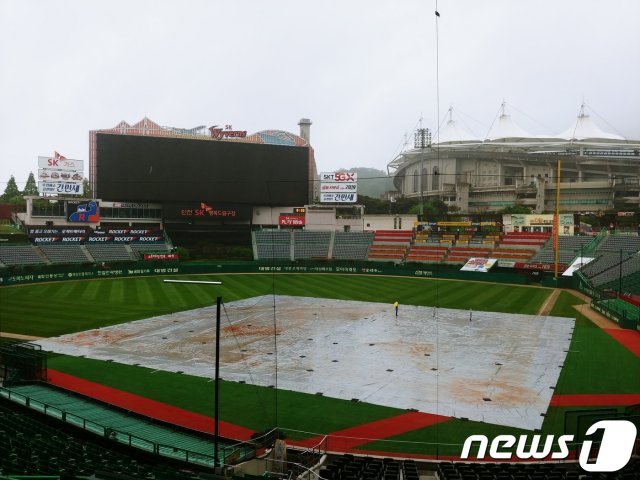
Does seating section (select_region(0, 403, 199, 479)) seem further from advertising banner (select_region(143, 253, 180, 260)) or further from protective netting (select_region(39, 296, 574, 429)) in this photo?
advertising banner (select_region(143, 253, 180, 260))

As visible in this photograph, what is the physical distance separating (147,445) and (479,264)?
5918cm

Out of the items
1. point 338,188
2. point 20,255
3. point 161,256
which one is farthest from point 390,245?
point 20,255

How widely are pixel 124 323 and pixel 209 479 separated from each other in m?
26.3

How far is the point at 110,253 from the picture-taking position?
70062 millimetres

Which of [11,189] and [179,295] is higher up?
[11,189]

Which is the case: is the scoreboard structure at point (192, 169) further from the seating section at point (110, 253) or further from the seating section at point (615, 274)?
the seating section at point (615, 274)

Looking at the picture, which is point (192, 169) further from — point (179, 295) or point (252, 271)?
point (179, 295)

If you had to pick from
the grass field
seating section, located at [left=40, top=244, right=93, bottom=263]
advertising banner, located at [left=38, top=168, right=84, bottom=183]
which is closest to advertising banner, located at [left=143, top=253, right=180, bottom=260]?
seating section, located at [left=40, top=244, right=93, bottom=263]

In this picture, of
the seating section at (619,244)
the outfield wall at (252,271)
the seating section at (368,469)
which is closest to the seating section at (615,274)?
the seating section at (619,244)

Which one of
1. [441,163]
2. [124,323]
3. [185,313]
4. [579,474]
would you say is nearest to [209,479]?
[579,474]

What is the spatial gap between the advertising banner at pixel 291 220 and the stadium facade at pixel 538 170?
43904 mm

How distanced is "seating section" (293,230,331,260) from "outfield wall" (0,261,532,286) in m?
6.57

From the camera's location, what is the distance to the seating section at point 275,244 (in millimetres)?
80438

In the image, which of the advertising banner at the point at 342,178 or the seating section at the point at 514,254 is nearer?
the seating section at the point at 514,254
